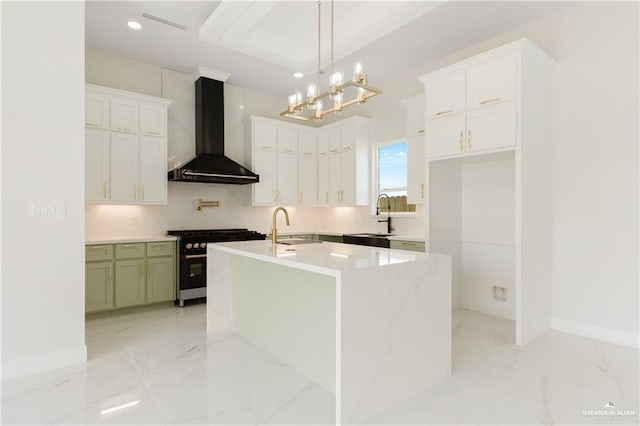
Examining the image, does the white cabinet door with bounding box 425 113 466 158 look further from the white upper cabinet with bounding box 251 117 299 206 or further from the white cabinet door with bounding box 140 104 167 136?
the white cabinet door with bounding box 140 104 167 136

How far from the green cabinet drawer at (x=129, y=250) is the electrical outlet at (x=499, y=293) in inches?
164

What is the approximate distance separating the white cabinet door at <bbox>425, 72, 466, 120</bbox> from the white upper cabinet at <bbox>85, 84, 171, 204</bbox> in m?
3.28

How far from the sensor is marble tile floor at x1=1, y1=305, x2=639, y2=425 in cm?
206

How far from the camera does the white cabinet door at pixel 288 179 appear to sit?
577cm

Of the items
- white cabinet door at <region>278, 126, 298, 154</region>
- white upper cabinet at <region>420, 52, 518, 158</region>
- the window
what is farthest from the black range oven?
white upper cabinet at <region>420, 52, 518, 158</region>

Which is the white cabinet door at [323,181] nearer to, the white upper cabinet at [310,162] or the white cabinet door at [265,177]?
the white upper cabinet at [310,162]

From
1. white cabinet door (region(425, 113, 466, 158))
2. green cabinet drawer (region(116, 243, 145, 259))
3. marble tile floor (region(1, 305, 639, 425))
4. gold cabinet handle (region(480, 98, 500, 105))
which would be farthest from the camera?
green cabinet drawer (region(116, 243, 145, 259))

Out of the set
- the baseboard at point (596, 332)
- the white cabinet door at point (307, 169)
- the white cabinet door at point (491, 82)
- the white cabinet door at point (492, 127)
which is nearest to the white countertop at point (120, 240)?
the white cabinet door at point (307, 169)

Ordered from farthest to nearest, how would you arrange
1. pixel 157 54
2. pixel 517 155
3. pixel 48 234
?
pixel 157 54, pixel 517 155, pixel 48 234

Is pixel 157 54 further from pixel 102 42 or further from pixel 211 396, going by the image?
pixel 211 396

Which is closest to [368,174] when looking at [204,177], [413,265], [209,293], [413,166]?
[413,166]

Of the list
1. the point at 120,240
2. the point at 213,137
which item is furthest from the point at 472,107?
the point at 120,240

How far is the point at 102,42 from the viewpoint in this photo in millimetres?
4250

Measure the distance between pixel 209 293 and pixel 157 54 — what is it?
3.10 meters
